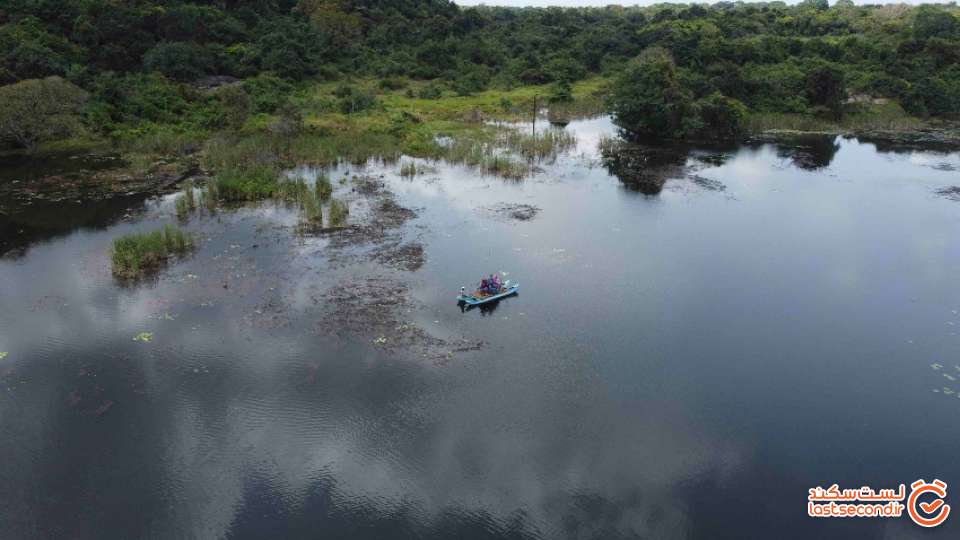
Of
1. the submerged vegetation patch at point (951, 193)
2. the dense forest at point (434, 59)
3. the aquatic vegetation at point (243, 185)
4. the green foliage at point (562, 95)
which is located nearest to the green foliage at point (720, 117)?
the dense forest at point (434, 59)

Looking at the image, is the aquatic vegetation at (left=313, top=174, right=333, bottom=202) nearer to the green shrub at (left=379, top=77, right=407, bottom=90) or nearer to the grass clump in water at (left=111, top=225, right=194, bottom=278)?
the grass clump in water at (left=111, top=225, right=194, bottom=278)

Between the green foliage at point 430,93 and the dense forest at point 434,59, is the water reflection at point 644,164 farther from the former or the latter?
the green foliage at point 430,93

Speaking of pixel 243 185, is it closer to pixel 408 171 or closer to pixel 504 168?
pixel 408 171

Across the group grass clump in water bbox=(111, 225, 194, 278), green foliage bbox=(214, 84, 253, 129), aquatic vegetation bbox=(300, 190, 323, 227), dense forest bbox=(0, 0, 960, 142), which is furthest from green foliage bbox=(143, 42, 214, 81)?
grass clump in water bbox=(111, 225, 194, 278)

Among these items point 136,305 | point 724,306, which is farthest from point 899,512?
point 136,305

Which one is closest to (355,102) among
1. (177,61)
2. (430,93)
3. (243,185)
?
(430,93)
